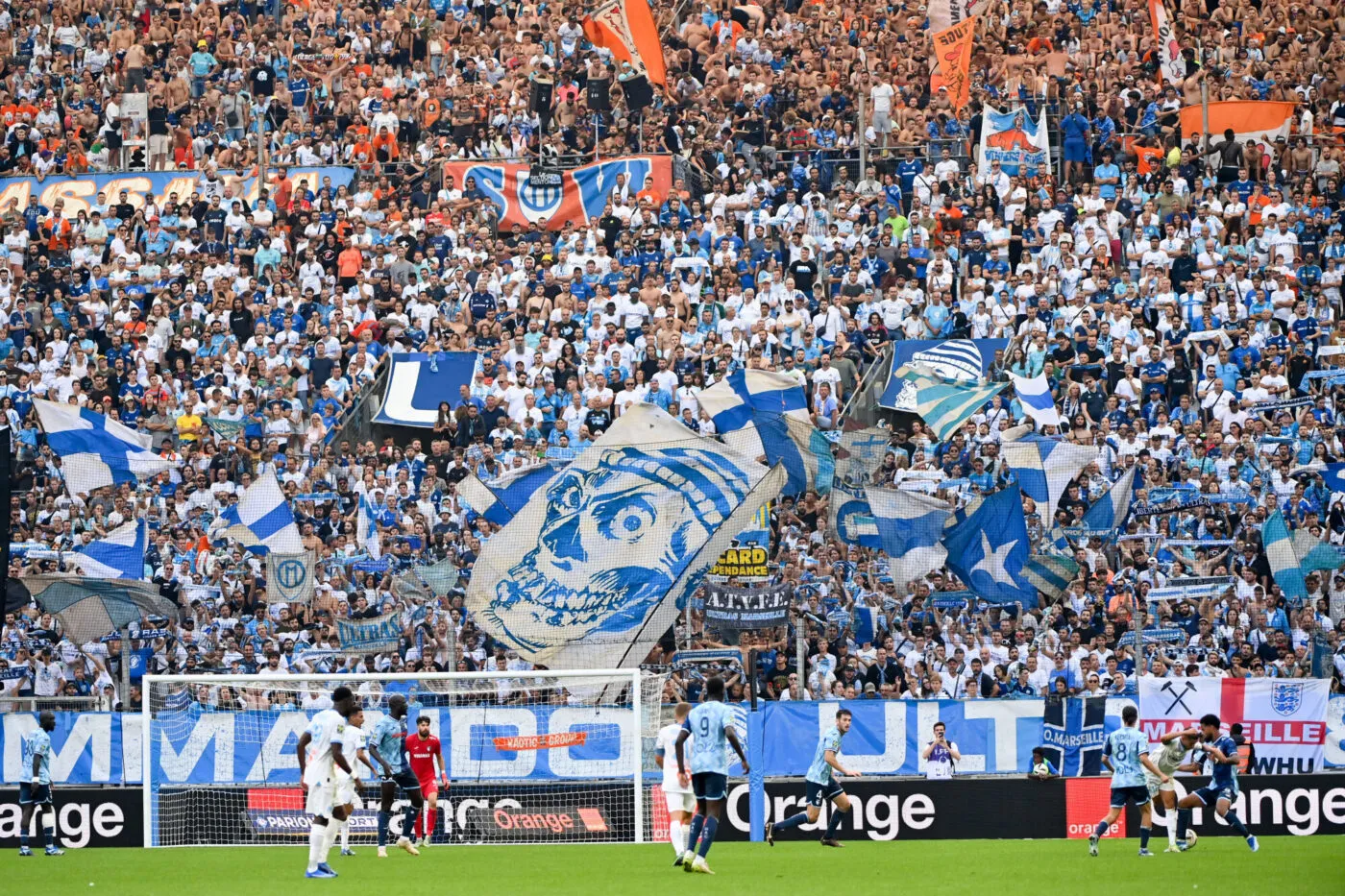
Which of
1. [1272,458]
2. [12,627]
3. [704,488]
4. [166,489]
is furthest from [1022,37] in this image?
[12,627]

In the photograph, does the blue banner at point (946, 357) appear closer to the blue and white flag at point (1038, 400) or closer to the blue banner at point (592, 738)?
the blue and white flag at point (1038, 400)

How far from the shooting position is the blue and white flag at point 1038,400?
28219mm

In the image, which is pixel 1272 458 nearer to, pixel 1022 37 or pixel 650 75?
pixel 1022 37

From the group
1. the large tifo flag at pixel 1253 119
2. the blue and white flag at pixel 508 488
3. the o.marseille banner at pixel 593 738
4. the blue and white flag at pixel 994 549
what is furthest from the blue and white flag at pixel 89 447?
the large tifo flag at pixel 1253 119

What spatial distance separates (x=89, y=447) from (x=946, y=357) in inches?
481

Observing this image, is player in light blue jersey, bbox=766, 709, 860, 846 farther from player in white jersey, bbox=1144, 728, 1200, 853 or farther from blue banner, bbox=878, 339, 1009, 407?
blue banner, bbox=878, 339, 1009, 407

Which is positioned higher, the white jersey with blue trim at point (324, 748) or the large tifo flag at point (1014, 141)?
the large tifo flag at point (1014, 141)

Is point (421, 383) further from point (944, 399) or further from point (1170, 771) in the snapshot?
point (1170, 771)

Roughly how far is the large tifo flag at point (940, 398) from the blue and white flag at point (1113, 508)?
2.46m

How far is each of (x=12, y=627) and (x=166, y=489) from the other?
323cm

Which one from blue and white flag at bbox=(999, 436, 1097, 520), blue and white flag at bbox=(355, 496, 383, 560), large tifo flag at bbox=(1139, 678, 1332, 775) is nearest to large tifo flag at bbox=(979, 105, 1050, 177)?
blue and white flag at bbox=(999, 436, 1097, 520)

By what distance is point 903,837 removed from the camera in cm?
2298

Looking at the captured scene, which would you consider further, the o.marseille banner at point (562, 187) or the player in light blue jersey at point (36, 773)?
the o.marseille banner at point (562, 187)

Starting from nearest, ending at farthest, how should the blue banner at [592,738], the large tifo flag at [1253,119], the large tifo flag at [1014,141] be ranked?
the blue banner at [592,738] < the large tifo flag at [1014,141] < the large tifo flag at [1253,119]
